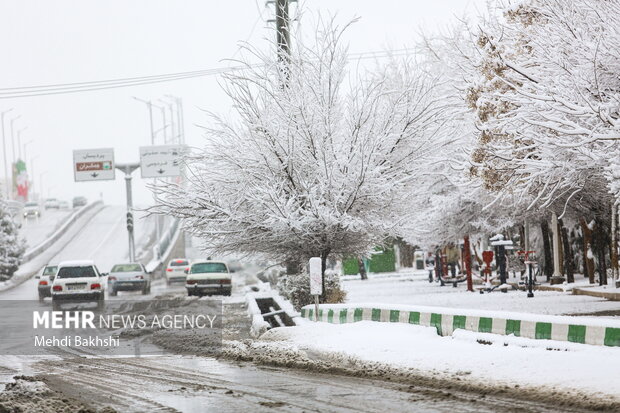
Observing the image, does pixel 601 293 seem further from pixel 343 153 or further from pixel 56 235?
pixel 56 235

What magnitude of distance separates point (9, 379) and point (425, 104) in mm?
11947

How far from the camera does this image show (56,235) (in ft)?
299

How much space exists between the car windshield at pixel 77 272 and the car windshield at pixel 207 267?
7.26 meters

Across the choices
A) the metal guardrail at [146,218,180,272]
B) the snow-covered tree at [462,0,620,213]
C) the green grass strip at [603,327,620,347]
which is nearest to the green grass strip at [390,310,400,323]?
the snow-covered tree at [462,0,620,213]

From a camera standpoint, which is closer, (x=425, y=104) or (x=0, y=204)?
(x=425, y=104)

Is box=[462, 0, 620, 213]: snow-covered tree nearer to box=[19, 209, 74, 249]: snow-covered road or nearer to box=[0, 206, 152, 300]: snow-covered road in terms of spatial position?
box=[0, 206, 152, 300]: snow-covered road

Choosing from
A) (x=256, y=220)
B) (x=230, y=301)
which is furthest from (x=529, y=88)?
(x=230, y=301)

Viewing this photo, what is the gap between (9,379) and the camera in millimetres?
13273

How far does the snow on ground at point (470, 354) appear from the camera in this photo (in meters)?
10.4

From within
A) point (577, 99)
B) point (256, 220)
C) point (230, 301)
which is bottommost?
point (230, 301)

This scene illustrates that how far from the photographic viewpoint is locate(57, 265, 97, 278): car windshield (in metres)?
32.8

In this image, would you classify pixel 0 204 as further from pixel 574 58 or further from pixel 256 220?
pixel 574 58

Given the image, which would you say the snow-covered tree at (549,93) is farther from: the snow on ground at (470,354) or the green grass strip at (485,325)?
the snow on ground at (470,354)

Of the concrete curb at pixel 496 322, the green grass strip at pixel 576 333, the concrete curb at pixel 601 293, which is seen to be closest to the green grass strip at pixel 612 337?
the concrete curb at pixel 496 322
